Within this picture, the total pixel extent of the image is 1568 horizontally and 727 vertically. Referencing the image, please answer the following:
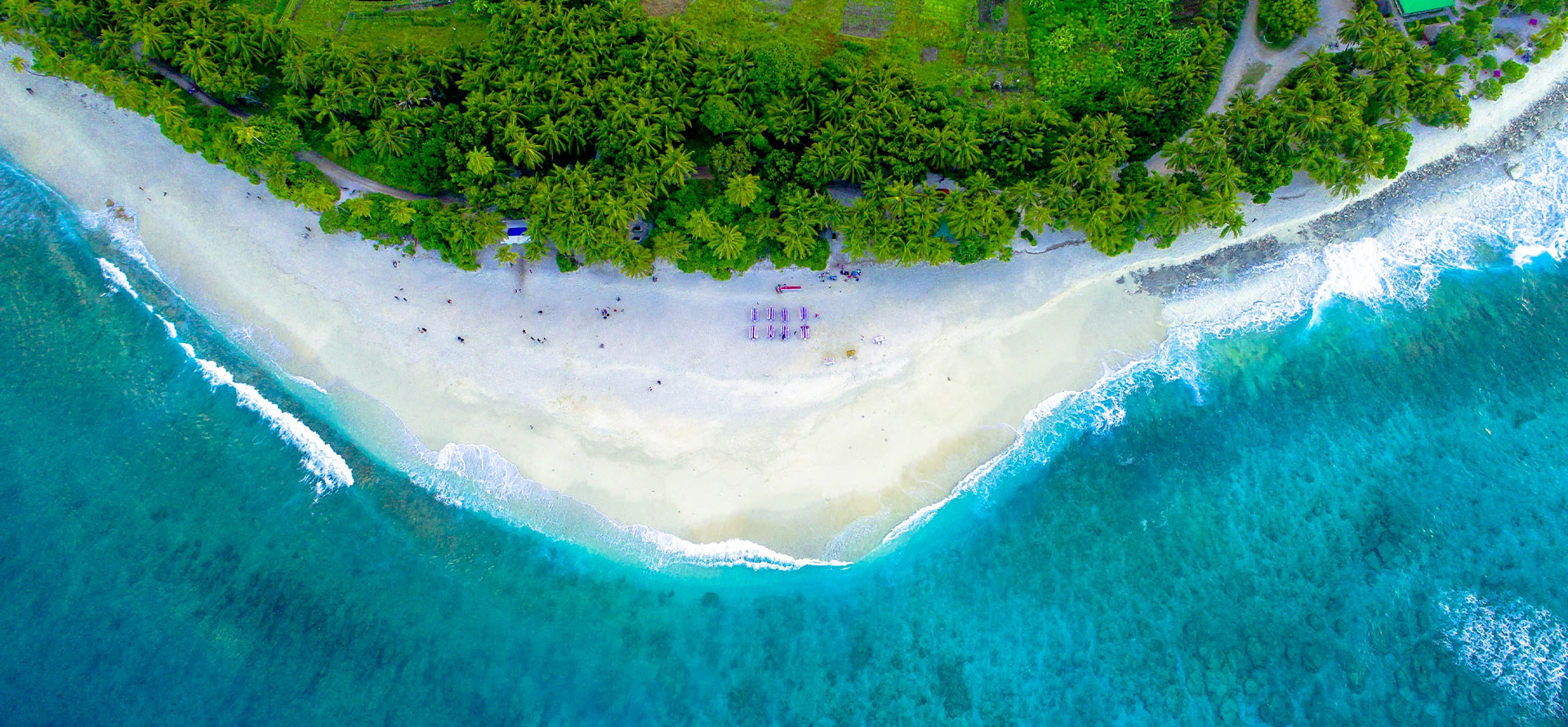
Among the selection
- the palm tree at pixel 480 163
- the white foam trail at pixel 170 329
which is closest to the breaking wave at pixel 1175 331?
the white foam trail at pixel 170 329

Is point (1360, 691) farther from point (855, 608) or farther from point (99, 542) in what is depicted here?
point (99, 542)

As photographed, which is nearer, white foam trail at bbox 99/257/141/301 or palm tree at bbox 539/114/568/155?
palm tree at bbox 539/114/568/155

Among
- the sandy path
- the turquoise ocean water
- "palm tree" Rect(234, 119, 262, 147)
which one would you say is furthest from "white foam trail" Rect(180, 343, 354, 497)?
the sandy path

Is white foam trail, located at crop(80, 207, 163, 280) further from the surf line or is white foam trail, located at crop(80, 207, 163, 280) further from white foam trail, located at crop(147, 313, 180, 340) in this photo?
white foam trail, located at crop(147, 313, 180, 340)

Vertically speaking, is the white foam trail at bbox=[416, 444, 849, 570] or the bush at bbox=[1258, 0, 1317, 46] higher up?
the bush at bbox=[1258, 0, 1317, 46]

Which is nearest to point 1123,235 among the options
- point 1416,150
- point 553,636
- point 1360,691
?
point 1416,150

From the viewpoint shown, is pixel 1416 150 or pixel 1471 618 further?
pixel 1416 150
